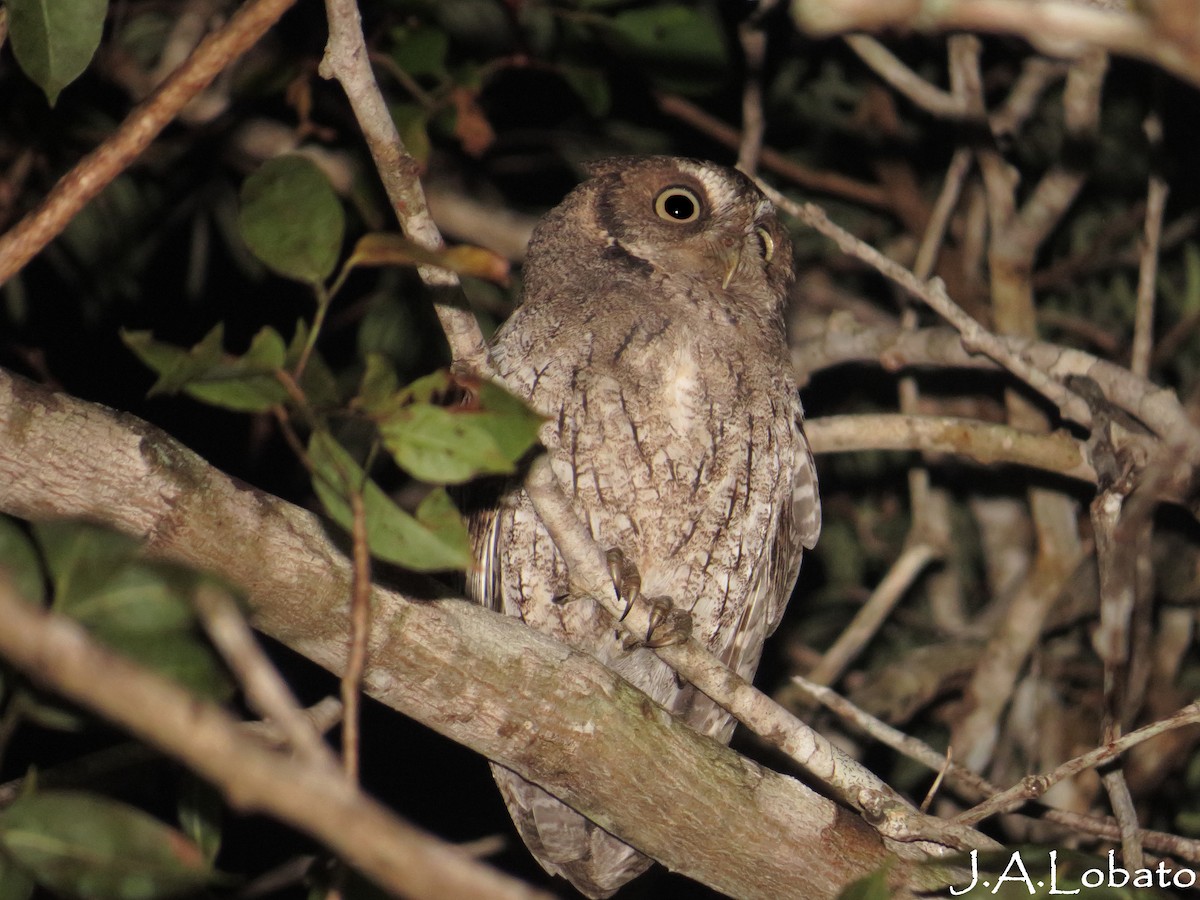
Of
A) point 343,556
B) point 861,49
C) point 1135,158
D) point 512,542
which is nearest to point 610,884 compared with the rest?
point 512,542

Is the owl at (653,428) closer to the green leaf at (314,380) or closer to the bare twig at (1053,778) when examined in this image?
the bare twig at (1053,778)

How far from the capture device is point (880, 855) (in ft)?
6.28

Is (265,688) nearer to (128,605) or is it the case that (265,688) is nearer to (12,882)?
(128,605)

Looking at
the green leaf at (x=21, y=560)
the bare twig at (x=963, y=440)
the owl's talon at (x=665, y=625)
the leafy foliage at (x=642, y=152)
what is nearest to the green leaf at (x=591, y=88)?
the leafy foliage at (x=642, y=152)

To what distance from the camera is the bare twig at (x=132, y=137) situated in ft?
4.83

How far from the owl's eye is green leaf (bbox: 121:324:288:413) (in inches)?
72.5

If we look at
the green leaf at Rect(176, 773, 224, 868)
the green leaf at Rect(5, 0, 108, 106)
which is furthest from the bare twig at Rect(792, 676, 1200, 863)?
the green leaf at Rect(5, 0, 108, 106)

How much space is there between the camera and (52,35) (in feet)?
5.52

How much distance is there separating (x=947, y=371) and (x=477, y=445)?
3068mm

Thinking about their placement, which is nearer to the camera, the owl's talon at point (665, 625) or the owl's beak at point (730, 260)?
the owl's talon at point (665, 625)

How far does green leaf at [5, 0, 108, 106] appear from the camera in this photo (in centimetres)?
168

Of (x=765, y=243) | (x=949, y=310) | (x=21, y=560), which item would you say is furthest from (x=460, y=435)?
(x=765, y=243)

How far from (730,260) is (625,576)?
2.61ft

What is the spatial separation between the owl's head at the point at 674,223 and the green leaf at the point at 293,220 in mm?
1423
